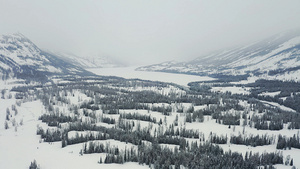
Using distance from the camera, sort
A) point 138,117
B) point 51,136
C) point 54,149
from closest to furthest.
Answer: point 54,149, point 51,136, point 138,117

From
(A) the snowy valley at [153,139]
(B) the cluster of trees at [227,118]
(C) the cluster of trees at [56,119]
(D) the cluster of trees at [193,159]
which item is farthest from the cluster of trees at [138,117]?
(D) the cluster of trees at [193,159]

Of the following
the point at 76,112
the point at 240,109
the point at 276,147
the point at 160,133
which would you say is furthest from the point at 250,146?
the point at 76,112

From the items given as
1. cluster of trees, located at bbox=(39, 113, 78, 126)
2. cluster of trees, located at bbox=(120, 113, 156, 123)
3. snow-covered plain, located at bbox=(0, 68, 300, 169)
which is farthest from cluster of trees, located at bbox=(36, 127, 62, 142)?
cluster of trees, located at bbox=(120, 113, 156, 123)

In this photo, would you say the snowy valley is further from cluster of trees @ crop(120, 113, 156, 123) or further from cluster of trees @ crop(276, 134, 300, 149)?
cluster of trees @ crop(276, 134, 300, 149)

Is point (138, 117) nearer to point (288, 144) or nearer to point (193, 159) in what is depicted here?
point (193, 159)

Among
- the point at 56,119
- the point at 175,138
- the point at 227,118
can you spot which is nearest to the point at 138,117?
the point at 175,138

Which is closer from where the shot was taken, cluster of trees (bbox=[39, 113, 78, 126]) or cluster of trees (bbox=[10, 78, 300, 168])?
cluster of trees (bbox=[10, 78, 300, 168])

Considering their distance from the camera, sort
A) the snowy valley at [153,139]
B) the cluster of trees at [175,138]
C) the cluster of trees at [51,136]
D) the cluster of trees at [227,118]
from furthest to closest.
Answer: the cluster of trees at [227,118] < the cluster of trees at [51,136] < the snowy valley at [153,139] < the cluster of trees at [175,138]

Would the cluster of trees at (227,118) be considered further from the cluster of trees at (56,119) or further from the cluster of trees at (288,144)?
the cluster of trees at (56,119)

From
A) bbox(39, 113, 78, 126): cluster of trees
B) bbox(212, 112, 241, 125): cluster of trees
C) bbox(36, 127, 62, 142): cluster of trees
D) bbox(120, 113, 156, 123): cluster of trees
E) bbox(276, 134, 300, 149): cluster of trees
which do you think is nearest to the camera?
bbox(276, 134, 300, 149): cluster of trees

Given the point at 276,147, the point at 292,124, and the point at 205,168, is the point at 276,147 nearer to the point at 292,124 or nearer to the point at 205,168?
the point at 292,124

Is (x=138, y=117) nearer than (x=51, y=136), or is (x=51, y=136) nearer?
(x=51, y=136)
